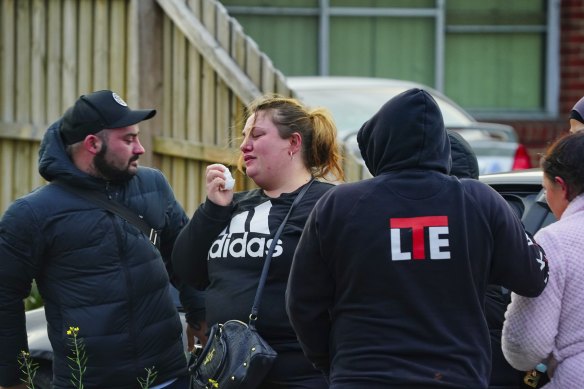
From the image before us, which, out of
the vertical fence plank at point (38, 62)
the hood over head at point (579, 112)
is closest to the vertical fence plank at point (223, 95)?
the vertical fence plank at point (38, 62)

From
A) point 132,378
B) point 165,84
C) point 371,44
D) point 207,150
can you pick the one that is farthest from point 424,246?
point 371,44

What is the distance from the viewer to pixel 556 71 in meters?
13.4

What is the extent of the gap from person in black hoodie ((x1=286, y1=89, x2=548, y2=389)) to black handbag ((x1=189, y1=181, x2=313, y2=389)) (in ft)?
1.12

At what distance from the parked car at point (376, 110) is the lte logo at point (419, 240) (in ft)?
18.7

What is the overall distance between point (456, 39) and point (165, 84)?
242 inches

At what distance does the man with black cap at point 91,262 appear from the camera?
4.52 metres

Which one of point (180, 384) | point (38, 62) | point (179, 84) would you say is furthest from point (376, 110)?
point (180, 384)

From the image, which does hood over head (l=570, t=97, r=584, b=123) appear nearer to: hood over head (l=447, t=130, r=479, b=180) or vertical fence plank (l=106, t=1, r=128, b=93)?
hood over head (l=447, t=130, r=479, b=180)

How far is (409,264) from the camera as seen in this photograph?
3.29 meters

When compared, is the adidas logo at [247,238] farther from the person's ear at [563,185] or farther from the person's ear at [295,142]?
the person's ear at [563,185]

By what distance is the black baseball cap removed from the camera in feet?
15.2

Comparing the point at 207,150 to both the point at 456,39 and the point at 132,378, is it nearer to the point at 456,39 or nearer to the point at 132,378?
the point at 132,378

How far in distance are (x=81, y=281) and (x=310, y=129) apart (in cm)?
106

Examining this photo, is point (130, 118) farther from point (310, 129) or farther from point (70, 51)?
point (70, 51)
